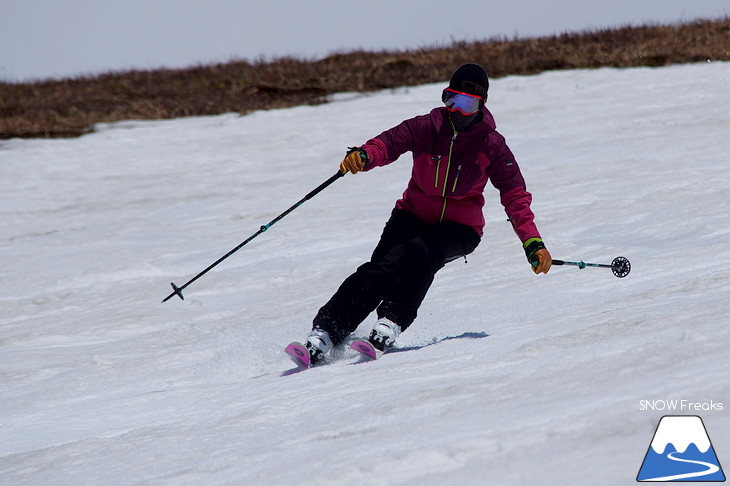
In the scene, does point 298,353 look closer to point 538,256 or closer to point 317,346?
point 317,346

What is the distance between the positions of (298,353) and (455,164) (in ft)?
4.92

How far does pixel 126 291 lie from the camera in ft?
26.9

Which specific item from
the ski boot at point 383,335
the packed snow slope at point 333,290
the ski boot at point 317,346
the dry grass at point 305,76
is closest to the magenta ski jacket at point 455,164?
the packed snow slope at point 333,290

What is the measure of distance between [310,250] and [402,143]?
12.6ft

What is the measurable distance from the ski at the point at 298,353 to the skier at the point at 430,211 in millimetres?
53

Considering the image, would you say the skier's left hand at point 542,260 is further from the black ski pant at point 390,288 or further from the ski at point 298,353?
the ski at point 298,353

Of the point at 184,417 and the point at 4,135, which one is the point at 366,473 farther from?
the point at 4,135

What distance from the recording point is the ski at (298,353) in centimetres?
485

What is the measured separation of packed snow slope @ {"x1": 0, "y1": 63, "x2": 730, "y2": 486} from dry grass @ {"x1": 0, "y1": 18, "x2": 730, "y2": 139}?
128cm

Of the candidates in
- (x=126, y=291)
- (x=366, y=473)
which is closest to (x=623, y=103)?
(x=126, y=291)

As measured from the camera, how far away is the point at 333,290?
24.2 ft

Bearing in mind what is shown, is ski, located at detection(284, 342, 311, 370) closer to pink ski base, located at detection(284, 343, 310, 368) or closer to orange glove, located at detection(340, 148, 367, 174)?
pink ski base, located at detection(284, 343, 310, 368)

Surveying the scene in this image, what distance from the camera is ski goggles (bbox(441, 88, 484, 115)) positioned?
5051 mm

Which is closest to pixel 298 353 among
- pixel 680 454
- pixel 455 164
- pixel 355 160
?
pixel 355 160
